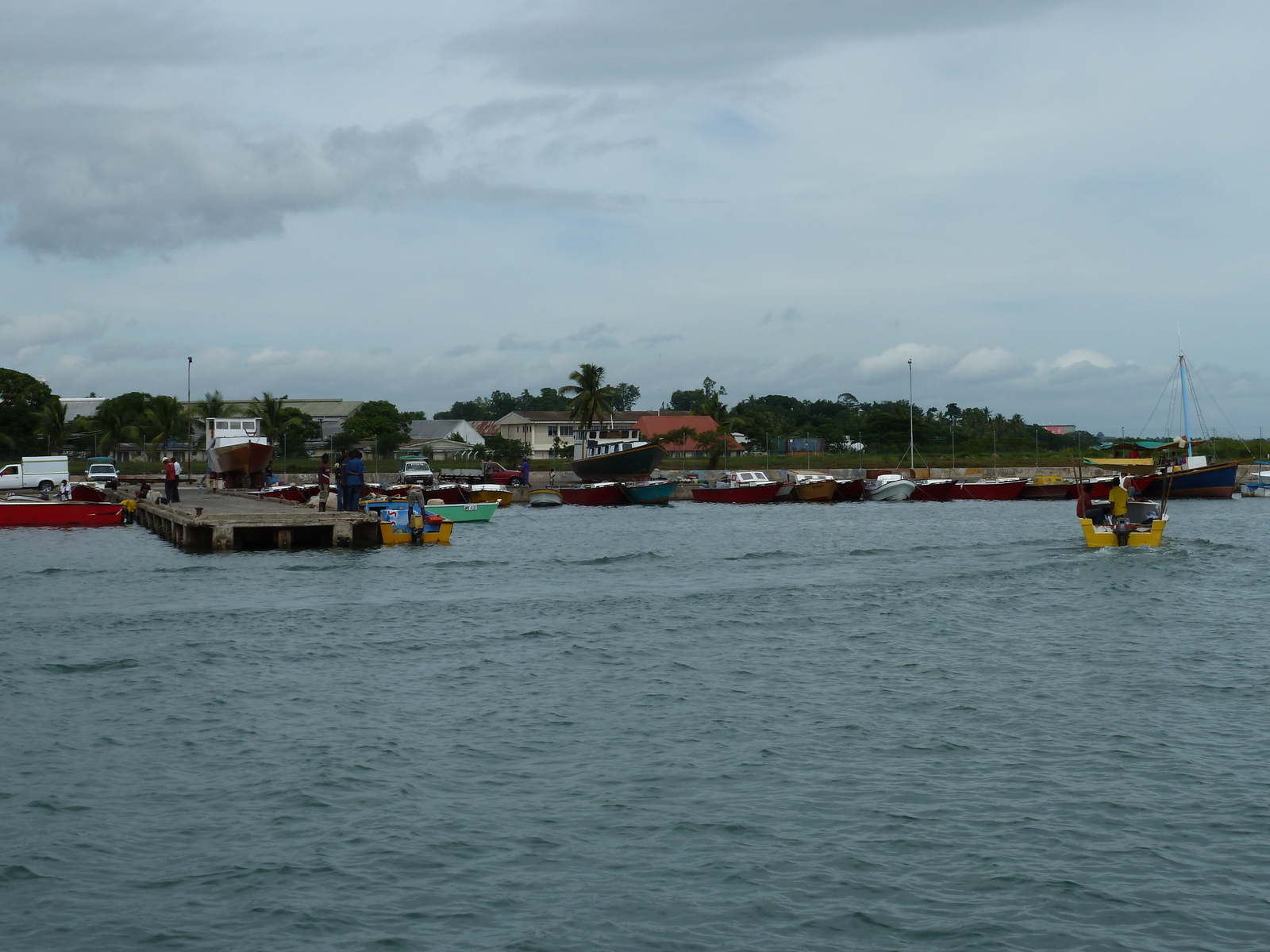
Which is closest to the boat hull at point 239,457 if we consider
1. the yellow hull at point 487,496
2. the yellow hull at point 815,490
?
the yellow hull at point 487,496

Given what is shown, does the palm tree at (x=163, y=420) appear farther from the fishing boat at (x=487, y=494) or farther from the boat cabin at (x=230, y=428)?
the fishing boat at (x=487, y=494)

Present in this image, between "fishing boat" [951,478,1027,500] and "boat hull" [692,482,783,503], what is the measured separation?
11.1 meters

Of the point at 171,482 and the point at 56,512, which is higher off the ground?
the point at 171,482

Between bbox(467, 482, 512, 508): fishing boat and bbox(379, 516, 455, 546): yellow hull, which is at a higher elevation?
bbox(467, 482, 512, 508): fishing boat

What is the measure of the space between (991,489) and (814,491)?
1048cm

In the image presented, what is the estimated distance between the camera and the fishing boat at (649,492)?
63.0 meters

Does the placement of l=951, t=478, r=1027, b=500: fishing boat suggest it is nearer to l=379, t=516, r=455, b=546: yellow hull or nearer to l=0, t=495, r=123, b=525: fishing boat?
l=379, t=516, r=455, b=546: yellow hull

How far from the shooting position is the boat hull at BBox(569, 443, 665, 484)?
235ft

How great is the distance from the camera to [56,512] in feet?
145

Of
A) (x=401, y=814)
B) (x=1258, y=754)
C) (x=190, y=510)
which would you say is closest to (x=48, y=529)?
(x=190, y=510)

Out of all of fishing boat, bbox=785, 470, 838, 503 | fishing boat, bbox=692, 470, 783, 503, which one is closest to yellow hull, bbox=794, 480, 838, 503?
fishing boat, bbox=785, 470, 838, 503

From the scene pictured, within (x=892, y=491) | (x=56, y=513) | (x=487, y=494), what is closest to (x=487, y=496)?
(x=487, y=494)

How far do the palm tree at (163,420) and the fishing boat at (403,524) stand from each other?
65600 millimetres

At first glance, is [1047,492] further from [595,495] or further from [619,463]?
[595,495]
